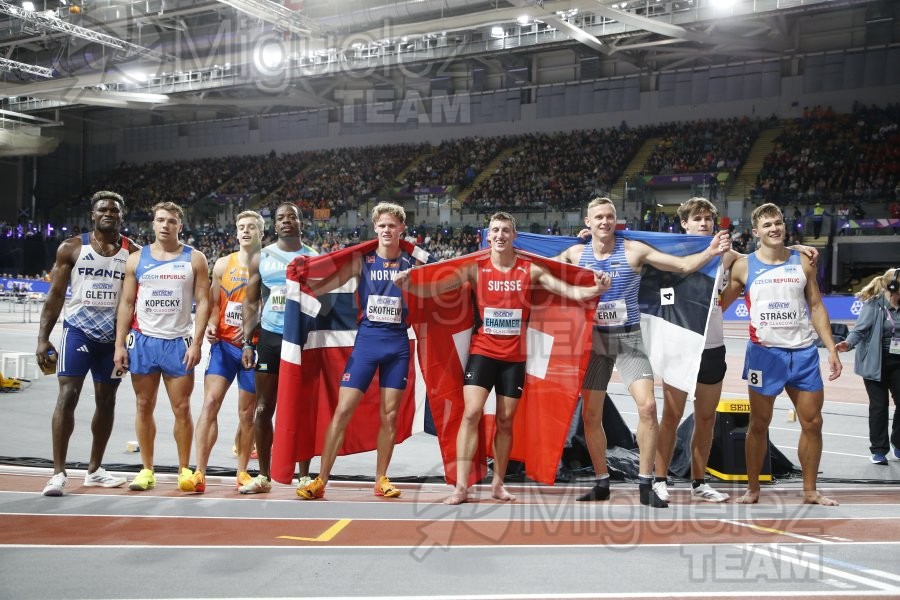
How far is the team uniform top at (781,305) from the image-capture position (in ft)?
17.1

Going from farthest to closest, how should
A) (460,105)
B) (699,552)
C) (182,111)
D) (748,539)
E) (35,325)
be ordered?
(182,111) < (460,105) < (35,325) < (748,539) < (699,552)

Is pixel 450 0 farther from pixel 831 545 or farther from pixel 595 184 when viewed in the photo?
pixel 831 545

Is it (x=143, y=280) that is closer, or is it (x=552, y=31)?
(x=143, y=280)

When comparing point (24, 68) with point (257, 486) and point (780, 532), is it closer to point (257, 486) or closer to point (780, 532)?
point (257, 486)

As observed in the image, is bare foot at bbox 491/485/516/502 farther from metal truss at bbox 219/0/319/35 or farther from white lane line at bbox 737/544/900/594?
metal truss at bbox 219/0/319/35

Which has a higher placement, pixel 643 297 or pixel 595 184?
pixel 595 184

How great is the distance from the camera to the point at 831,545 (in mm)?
3986

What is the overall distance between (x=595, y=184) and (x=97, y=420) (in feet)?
82.4

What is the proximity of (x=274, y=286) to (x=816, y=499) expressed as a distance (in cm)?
399

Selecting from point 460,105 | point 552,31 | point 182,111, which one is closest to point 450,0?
point 552,31

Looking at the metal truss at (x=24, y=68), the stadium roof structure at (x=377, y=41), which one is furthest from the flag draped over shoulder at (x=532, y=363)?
the metal truss at (x=24, y=68)

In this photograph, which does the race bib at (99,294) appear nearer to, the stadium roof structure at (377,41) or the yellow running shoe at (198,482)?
the yellow running shoe at (198,482)

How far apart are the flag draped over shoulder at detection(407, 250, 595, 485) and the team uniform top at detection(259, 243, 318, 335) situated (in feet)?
3.05

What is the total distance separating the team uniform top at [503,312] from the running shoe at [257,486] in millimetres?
1718
